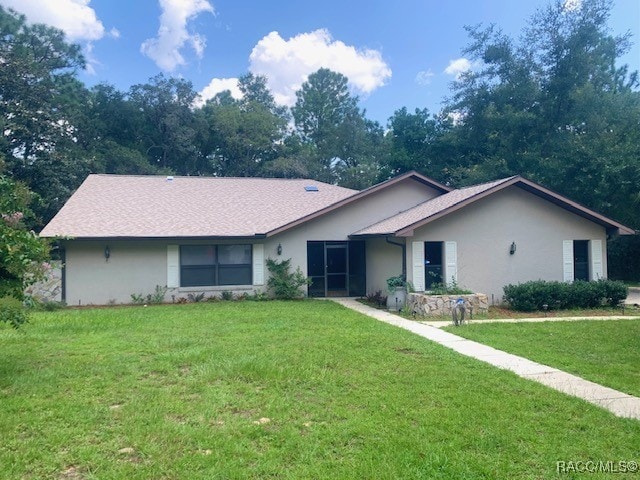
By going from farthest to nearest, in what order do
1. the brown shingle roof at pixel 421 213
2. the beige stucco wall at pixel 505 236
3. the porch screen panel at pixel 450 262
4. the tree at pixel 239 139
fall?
the tree at pixel 239 139 → the beige stucco wall at pixel 505 236 → the porch screen panel at pixel 450 262 → the brown shingle roof at pixel 421 213

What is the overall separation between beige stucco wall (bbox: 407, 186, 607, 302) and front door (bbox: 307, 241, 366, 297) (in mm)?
3795

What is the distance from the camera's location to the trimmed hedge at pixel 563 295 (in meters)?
12.7

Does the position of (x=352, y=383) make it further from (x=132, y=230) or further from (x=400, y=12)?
(x=400, y=12)

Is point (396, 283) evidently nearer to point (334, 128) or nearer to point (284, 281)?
point (284, 281)

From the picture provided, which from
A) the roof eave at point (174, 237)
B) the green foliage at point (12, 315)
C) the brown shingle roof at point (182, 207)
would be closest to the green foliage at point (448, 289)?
the roof eave at point (174, 237)

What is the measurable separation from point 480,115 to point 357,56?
854cm

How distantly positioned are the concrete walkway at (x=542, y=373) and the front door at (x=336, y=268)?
632cm

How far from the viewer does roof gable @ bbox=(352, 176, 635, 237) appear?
12.9 metres

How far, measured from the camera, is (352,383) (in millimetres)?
5875

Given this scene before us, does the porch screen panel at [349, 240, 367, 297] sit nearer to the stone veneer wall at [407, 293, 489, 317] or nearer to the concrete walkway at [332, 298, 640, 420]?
the stone veneer wall at [407, 293, 489, 317]

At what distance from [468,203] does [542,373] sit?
7.50 meters

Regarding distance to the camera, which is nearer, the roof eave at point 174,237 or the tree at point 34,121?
the roof eave at point 174,237

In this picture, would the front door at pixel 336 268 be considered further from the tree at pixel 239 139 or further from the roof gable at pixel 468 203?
the tree at pixel 239 139

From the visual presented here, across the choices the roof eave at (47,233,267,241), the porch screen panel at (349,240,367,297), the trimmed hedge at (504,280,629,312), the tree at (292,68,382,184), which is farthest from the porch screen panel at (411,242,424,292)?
the tree at (292,68,382,184)
